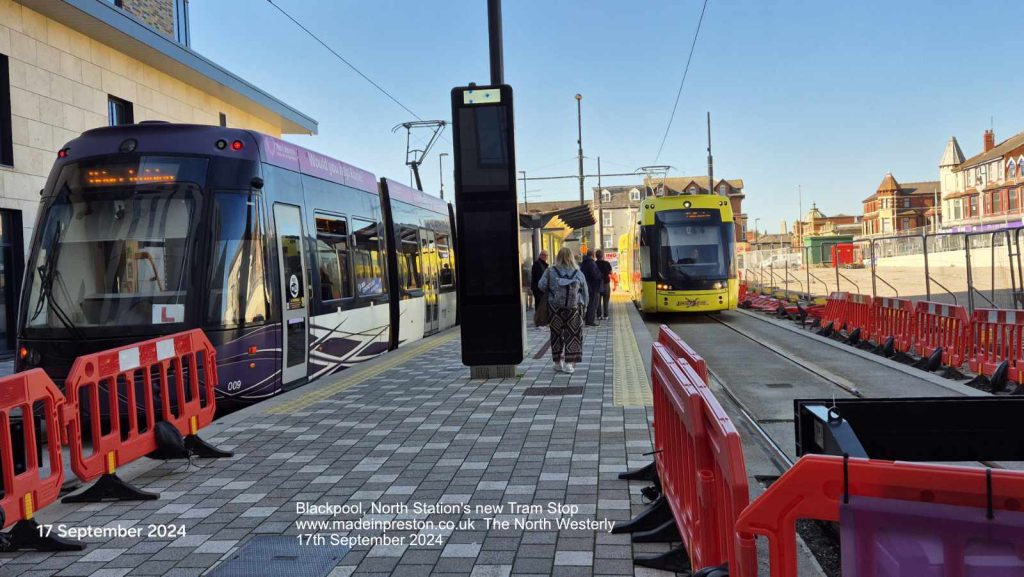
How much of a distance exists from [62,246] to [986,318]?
10.4 meters

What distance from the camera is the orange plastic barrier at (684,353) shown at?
13.8 ft

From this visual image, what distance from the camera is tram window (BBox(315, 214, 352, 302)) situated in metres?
10.6

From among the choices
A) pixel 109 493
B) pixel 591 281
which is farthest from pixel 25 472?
pixel 591 281

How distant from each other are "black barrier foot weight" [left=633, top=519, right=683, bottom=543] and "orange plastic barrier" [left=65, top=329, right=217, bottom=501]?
3263mm

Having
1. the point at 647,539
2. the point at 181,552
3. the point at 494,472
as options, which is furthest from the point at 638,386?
the point at 181,552

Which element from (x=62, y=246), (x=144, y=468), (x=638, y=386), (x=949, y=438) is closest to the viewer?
(x=949, y=438)

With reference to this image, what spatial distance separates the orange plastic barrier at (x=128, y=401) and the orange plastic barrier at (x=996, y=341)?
8.27 meters

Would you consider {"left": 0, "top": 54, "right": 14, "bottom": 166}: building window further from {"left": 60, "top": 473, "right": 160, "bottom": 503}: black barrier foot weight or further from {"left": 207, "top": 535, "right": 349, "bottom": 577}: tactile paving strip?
{"left": 207, "top": 535, "right": 349, "bottom": 577}: tactile paving strip

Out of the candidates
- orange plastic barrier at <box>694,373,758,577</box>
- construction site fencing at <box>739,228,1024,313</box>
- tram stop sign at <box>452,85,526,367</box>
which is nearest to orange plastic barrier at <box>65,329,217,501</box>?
tram stop sign at <box>452,85,526,367</box>

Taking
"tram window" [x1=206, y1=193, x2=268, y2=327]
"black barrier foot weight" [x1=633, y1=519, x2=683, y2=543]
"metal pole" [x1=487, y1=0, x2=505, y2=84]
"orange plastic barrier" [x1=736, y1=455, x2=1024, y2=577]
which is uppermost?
"metal pole" [x1=487, y1=0, x2=505, y2=84]

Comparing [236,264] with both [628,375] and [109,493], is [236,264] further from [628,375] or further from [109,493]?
[628,375]

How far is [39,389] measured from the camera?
4.79 metres

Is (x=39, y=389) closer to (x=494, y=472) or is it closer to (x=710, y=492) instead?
(x=494, y=472)

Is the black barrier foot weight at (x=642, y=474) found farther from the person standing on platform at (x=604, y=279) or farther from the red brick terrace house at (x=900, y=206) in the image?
the red brick terrace house at (x=900, y=206)
